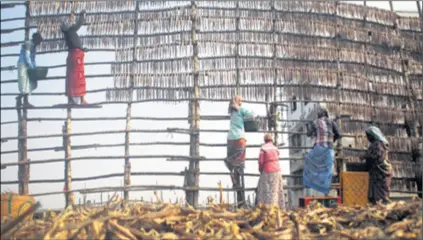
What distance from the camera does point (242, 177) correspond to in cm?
704

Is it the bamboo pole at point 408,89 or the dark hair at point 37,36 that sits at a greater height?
the dark hair at point 37,36

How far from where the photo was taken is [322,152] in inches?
256

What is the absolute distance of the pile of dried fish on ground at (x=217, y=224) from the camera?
251 centimetres

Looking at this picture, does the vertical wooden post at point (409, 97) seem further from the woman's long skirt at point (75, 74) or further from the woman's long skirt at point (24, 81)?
the woman's long skirt at point (24, 81)

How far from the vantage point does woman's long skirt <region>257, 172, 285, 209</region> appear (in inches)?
226

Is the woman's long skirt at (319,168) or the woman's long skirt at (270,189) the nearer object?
the woman's long skirt at (270,189)

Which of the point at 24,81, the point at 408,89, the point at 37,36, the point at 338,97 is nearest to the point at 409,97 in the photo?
the point at 408,89

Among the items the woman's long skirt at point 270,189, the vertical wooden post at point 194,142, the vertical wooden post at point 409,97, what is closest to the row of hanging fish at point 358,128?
the vertical wooden post at point 409,97

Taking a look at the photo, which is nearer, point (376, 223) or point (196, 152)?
point (376, 223)

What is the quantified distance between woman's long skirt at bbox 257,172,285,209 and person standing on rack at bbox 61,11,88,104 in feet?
9.97

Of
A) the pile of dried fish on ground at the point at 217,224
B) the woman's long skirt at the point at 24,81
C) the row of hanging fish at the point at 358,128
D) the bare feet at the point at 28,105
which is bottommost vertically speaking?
the pile of dried fish on ground at the point at 217,224

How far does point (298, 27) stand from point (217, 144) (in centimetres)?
251

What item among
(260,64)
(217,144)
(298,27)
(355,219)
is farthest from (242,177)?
(355,219)

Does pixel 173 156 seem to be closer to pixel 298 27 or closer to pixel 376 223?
pixel 298 27
